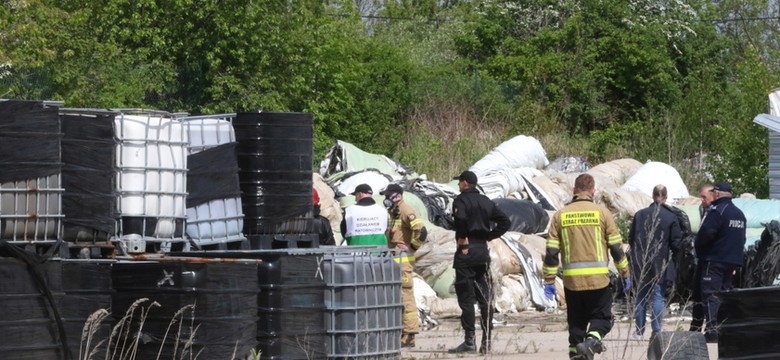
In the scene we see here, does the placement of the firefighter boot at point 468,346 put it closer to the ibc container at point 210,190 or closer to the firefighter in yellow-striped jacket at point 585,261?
the firefighter in yellow-striped jacket at point 585,261

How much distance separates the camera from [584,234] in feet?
36.4

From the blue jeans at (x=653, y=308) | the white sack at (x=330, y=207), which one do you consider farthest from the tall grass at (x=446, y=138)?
the blue jeans at (x=653, y=308)

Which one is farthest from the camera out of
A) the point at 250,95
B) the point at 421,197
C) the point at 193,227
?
the point at 250,95

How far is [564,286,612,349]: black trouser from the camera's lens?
11031 mm

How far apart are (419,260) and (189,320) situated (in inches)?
402

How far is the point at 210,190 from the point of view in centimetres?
1053

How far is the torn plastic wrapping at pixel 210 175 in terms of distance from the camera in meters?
10.5

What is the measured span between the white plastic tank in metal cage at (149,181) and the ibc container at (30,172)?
100 centimetres

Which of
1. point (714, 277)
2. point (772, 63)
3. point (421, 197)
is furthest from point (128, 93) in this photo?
point (772, 63)

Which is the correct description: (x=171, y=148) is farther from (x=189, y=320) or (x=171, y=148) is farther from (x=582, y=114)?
(x=582, y=114)

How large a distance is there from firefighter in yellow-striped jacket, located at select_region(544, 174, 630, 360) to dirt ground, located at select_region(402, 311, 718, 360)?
0.34 metres

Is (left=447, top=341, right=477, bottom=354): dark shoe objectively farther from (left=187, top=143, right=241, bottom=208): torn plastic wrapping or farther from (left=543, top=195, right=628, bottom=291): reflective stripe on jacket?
(left=187, top=143, right=241, bottom=208): torn plastic wrapping

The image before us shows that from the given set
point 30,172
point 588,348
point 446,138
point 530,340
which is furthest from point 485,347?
point 446,138

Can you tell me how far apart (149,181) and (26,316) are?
2087mm
